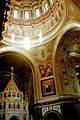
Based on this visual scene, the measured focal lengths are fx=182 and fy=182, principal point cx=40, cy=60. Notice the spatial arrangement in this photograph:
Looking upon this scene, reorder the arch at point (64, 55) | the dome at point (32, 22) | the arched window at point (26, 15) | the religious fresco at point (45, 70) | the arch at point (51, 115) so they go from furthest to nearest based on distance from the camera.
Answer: the arched window at point (26, 15) → the dome at point (32, 22) → the religious fresco at point (45, 70) → the arch at point (64, 55) → the arch at point (51, 115)

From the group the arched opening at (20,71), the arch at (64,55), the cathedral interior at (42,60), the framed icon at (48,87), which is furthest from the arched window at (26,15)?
the framed icon at (48,87)

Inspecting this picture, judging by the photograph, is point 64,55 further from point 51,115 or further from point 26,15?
point 26,15

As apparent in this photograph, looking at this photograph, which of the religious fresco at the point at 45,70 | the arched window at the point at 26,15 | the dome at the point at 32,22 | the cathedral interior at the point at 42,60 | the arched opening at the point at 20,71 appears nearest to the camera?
Result: the cathedral interior at the point at 42,60

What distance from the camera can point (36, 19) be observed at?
18891mm

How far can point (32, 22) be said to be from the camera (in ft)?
61.8

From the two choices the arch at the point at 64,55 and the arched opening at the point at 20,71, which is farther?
the arched opening at the point at 20,71

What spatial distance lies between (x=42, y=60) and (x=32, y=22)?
4.41 m

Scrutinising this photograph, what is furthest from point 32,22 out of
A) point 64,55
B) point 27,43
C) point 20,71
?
point 20,71

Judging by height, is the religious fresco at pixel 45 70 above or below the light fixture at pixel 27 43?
below

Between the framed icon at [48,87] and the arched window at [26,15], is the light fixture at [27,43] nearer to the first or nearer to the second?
the arched window at [26,15]

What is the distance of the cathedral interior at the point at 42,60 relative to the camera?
14.2 meters

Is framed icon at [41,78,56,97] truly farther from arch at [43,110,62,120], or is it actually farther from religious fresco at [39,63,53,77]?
arch at [43,110,62,120]

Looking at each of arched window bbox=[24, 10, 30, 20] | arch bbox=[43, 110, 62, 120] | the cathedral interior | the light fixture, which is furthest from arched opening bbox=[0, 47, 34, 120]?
arched window bbox=[24, 10, 30, 20]

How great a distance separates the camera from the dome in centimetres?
1716
